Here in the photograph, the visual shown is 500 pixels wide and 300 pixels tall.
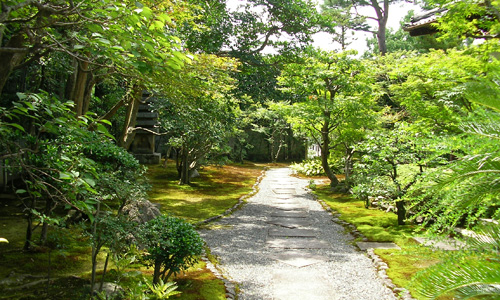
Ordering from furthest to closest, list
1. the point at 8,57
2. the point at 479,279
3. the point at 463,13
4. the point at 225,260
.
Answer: the point at 463,13 → the point at 225,260 → the point at 8,57 → the point at 479,279

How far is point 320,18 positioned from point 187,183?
7.31 meters

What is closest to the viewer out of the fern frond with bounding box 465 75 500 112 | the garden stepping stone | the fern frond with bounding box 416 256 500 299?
the fern frond with bounding box 416 256 500 299

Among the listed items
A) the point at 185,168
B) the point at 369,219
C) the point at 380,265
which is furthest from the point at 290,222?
the point at 185,168

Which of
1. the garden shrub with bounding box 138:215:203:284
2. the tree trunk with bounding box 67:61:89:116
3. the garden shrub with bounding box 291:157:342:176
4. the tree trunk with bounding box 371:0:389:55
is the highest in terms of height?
the tree trunk with bounding box 371:0:389:55

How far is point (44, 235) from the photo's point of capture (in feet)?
16.9

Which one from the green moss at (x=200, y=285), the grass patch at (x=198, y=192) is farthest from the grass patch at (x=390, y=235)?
the grass patch at (x=198, y=192)

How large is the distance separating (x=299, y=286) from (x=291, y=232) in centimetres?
301

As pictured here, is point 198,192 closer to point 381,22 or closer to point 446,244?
point 446,244

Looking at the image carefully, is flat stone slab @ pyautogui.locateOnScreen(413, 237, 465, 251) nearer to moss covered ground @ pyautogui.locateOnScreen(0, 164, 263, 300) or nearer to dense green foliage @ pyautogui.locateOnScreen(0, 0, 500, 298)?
dense green foliage @ pyautogui.locateOnScreen(0, 0, 500, 298)

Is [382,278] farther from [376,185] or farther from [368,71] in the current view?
[368,71]

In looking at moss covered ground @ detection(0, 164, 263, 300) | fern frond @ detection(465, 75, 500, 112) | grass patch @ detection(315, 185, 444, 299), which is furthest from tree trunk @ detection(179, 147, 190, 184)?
fern frond @ detection(465, 75, 500, 112)

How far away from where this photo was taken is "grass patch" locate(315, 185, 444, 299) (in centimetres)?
413

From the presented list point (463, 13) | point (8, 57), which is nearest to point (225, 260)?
point (8, 57)

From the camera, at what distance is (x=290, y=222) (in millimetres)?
8516
